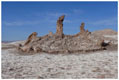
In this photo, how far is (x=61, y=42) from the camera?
16297 millimetres

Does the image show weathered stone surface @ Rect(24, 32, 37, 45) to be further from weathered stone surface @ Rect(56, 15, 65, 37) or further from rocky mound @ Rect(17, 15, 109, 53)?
weathered stone surface @ Rect(56, 15, 65, 37)

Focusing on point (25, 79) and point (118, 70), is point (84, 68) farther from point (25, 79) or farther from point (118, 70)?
point (25, 79)

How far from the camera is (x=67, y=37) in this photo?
17359mm

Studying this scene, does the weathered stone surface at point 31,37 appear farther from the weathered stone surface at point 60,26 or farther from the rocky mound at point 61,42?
the weathered stone surface at point 60,26

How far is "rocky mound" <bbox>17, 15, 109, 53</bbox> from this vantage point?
14.9 meters

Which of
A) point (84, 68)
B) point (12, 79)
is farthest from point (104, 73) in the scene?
point (12, 79)

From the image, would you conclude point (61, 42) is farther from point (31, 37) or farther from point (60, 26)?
point (31, 37)

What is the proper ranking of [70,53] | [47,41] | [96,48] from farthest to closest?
[47,41] < [96,48] < [70,53]

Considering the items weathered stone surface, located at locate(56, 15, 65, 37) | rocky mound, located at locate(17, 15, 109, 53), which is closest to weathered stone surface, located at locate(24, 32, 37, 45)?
rocky mound, located at locate(17, 15, 109, 53)

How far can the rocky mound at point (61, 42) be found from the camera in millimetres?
14853

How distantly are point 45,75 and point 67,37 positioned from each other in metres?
10.1

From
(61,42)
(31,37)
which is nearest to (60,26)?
(61,42)

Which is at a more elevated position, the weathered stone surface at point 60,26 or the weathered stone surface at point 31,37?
the weathered stone surface at point 60,26

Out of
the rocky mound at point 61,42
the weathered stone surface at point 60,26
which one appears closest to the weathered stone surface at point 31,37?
the rocky mound at point 61,42
